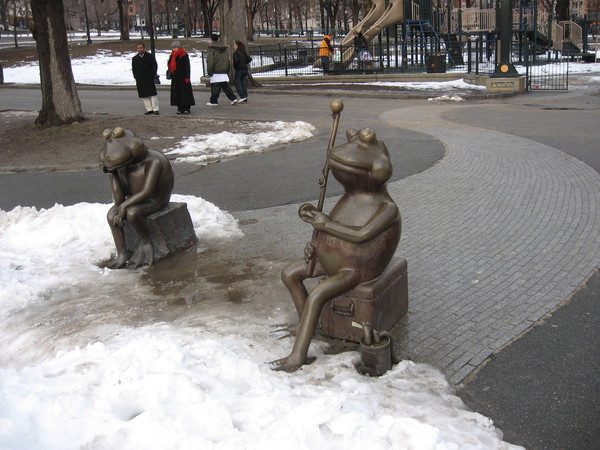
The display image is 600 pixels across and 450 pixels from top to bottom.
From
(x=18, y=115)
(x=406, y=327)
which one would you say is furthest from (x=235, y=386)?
(x=18, y=115)

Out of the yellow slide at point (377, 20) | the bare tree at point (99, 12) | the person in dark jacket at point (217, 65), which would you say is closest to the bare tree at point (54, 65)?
the person in dark jacket at point (217, 65)

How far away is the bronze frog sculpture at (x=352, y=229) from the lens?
4137mm

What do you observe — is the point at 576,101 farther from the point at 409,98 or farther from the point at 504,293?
the point at 504,293

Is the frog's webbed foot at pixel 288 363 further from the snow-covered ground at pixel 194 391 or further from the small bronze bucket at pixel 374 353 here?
the small bronze bucket at pixel 374 353

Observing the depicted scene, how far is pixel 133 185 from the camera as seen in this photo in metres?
6.35

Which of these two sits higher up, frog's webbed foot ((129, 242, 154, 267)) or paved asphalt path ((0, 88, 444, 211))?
paved asphalt path ((0, 88, 444, 211))

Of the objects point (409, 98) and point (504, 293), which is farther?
point (409, 98)

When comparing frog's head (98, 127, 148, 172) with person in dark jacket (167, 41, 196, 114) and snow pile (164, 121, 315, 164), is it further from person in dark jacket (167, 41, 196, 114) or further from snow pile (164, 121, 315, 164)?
person in dark jacket (167, 41, 196, 114)

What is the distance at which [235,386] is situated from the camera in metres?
3.73

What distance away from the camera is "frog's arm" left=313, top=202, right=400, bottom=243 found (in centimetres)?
412

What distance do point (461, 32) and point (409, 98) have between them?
10005 mm

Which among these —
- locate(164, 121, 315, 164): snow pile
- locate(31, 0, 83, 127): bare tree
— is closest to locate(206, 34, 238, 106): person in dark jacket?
locate(31, 0, 83, 127): bare tree

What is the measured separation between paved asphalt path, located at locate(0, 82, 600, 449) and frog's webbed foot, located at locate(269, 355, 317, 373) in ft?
3.30

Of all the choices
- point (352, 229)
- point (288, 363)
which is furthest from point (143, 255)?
point (352, 229)
